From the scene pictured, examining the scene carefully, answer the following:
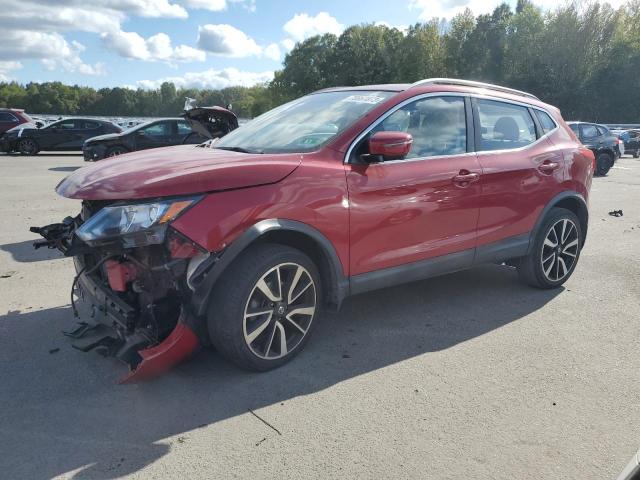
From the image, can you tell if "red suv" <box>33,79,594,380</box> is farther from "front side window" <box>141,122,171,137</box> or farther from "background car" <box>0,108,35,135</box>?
"background car" <box>0,108,35,135</box>

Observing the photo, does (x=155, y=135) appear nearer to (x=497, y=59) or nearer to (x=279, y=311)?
(x=279, y=311)

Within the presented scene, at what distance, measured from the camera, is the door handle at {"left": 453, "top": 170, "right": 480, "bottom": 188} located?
Answer: 4.17 metres

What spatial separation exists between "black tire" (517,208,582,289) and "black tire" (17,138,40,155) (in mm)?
19879

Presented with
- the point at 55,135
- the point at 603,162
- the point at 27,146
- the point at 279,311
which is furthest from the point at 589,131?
the point at 27,146

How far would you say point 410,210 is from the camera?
A: 3.89 m

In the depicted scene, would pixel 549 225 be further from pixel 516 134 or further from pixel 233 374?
pixel 233 374

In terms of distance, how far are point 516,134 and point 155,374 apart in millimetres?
3639

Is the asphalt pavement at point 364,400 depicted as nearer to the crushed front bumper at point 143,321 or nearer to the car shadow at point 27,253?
the crushed front bumper at point 143,321

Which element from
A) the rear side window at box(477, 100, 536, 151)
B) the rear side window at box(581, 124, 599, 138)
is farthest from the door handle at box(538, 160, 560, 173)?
the rear side window at box(581, 124, 599, 138)

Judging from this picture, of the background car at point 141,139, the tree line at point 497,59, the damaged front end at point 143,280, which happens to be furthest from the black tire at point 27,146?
the damaged front end at point 143,280

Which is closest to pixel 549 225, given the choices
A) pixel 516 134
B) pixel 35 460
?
pixel 516 134

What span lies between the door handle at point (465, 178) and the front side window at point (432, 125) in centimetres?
19

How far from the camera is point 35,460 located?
2539 millimetres

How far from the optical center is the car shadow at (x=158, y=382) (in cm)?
263
